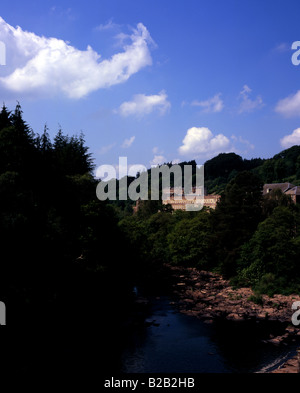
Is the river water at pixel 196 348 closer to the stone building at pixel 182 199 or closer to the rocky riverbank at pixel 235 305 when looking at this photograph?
the rocky riverbank at pixel 235 305

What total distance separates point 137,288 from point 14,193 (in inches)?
759

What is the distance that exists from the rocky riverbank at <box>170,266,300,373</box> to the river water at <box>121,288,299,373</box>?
0.72 metres

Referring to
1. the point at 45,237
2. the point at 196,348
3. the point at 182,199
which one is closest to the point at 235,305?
the point at 196,348

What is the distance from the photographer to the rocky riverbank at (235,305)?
20.8 m

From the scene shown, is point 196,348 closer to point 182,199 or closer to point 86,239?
point 86,239

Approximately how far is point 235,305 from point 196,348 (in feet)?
26.0

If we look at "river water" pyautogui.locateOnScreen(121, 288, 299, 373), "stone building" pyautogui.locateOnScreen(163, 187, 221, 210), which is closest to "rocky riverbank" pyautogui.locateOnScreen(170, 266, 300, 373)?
"river water" pyautogui.locateOnScreen(121, 288, 299, 373)

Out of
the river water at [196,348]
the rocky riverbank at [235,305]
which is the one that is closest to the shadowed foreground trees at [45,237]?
the river water at [196,348]

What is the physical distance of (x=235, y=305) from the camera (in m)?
25.8

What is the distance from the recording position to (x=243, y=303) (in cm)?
Answer: 2602

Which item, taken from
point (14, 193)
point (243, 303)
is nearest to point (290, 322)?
point (243, 303)

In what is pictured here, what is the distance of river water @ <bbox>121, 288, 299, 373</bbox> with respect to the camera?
16.4 m

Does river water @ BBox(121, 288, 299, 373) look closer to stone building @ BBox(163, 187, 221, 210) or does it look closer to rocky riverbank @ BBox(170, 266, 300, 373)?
rocky riverbank @ BBox(170, 266, 300, 373)
